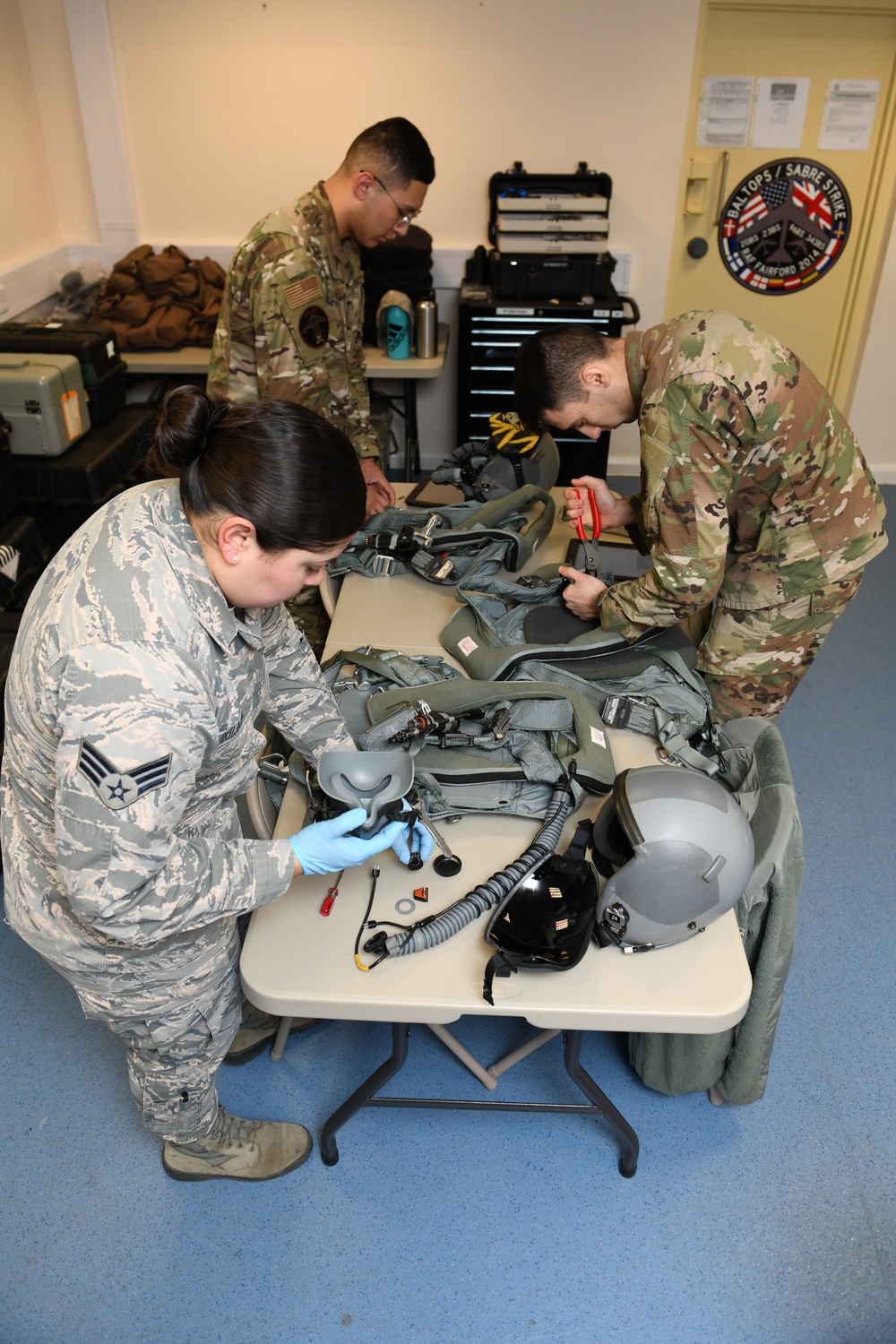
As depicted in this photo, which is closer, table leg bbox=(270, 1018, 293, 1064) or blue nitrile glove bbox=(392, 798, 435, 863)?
blue nitrile glove bbox=(392, 798, 435, 863)

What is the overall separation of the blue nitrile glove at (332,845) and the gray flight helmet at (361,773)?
10cm

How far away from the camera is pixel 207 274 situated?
179 inches

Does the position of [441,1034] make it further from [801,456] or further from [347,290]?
[347,290]

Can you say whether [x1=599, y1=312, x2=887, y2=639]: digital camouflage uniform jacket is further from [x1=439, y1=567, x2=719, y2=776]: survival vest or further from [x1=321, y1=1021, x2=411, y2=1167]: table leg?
[x1=321, y1=1021, x2=411, y2=1167]: table leg

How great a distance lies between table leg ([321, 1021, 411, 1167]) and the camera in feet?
6.02

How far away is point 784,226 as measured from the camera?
16.1 feet

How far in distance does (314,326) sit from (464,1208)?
2.31 m

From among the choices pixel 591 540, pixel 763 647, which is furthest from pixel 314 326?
pixel 763 647

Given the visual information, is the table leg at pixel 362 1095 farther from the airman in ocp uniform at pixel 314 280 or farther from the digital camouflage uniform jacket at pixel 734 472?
the airman in ocp uniform at pixel 314 280

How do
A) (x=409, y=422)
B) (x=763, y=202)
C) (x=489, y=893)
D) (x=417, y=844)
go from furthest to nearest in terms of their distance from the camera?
(x=763, y=202) < (x=409, y=422) < (x=417, y=844) < (x=489, y=893)

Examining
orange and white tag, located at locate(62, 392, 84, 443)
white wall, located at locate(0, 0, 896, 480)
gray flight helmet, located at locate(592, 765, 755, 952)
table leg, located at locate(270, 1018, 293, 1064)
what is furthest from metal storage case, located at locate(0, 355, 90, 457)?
gray flight helmet, located at locate(592, 765, 755, 952)

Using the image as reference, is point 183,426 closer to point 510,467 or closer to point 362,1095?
point 362,1095

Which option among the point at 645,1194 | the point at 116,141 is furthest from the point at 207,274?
the point at 645,1194

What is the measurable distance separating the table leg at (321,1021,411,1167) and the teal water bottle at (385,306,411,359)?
3.27m
